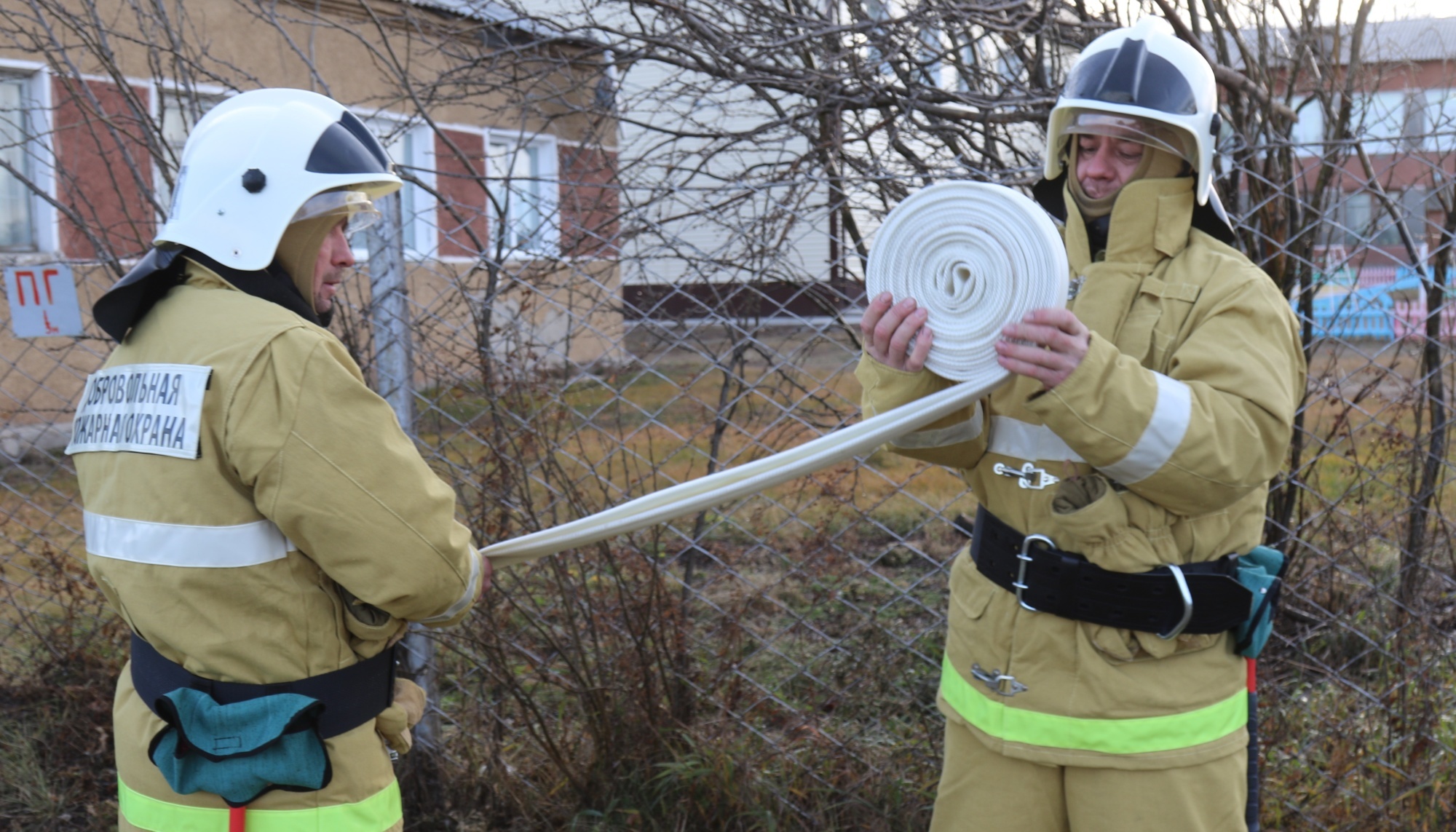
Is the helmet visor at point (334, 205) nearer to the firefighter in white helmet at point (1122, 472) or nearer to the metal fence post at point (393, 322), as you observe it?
the firefighter in white helmet at point (1122, 472)

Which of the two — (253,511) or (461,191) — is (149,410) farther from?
(461,191)

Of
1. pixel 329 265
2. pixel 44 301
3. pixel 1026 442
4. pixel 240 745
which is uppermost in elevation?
pixel 329 265

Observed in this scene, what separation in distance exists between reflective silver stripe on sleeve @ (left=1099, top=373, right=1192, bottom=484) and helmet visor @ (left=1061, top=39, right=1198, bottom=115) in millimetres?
583

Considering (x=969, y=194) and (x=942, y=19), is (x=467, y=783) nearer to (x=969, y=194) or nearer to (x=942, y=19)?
(x=969, y=194)

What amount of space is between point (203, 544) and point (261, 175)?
0.64 metres

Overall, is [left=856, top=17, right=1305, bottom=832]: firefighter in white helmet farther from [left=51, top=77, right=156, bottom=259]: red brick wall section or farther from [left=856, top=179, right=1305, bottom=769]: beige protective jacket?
[left=51, top=77, right=156, bottom=259]: red brick wall section

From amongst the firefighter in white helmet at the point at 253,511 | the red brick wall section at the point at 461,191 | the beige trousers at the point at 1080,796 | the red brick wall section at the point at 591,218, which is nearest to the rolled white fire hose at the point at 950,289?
the firefighter in white helmet at the point at 253,511

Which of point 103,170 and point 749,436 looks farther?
point 103,170

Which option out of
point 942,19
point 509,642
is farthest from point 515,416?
point 942,19

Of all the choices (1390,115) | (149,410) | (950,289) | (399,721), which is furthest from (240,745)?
(1390,115)

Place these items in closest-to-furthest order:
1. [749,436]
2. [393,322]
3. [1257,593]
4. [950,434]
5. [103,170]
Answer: [1257,593], [950,434], [749,436], [393,322], [103,170]

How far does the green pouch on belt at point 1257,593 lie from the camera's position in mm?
2045

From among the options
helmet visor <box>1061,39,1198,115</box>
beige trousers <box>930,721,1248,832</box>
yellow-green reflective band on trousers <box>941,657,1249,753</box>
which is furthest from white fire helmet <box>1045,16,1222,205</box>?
beige trousers <box>930,721,1248,832</box>

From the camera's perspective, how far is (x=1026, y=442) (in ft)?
6.97
